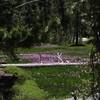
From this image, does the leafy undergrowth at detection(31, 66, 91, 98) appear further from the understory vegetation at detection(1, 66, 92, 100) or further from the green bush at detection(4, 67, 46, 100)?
the green bush at detection(4, 67, 46, 100)

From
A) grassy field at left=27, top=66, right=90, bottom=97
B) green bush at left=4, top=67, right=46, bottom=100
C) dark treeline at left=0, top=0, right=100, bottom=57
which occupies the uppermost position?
dark treeline at left=0, top=0, right=100, bottom=57

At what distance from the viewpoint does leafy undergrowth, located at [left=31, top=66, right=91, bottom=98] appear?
1655 centimetres

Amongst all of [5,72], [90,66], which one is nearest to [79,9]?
[90,66]

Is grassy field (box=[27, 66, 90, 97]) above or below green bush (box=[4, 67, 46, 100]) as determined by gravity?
below

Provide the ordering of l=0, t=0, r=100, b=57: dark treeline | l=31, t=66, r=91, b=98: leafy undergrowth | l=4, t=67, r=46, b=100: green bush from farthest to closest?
l=31, t=66, r=91, b=98: leafy undergrowth < l=4, t=67, r=46, b=100: green bush < l=0, t=0, r=100, b=57: dark treeline

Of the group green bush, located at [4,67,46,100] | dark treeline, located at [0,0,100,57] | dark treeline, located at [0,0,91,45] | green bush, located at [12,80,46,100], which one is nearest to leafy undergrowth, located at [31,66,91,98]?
green bush, located at [4,67,46,100]

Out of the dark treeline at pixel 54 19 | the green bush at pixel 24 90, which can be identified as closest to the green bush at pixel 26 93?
the green bush at pixel 24 90

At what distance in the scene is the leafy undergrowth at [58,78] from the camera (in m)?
16.5

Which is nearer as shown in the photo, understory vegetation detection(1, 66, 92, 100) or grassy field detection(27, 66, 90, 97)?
understory vegetation detection(1, 66, 92, 100)

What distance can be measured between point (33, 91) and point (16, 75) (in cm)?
308

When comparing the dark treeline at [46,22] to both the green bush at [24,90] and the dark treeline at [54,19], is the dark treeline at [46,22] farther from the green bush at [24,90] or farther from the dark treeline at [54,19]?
the green bush at [24,90]

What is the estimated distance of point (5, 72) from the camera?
17.8 meters

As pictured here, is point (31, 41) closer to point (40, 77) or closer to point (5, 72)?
point (5, 72)

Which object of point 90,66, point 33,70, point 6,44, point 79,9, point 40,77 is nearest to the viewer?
point 79,9
